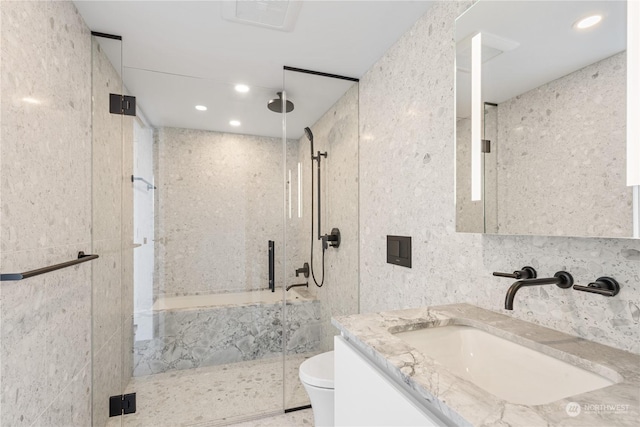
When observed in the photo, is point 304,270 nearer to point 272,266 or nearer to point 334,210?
point 272,266

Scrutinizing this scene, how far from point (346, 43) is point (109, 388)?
2497mm

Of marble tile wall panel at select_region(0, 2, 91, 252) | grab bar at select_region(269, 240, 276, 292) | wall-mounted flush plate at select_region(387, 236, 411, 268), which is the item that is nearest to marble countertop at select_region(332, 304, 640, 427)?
wall-mounted flush plate at select_region(387, 236, 411, 268)

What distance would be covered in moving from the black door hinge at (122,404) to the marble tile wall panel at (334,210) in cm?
125

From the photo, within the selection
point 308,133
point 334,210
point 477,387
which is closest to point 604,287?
point 477,387

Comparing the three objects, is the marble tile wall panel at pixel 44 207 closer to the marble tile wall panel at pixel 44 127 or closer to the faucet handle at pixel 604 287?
the marble tile wall panel at pixel 44 127

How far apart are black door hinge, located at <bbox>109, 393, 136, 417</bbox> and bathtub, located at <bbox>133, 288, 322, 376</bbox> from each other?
21 centimetres

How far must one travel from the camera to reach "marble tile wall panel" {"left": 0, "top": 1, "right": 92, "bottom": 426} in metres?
1.04

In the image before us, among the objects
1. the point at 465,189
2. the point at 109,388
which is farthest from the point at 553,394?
the point at 109,388

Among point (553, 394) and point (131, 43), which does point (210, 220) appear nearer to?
point (131, 43)

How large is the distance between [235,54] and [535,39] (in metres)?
1.61

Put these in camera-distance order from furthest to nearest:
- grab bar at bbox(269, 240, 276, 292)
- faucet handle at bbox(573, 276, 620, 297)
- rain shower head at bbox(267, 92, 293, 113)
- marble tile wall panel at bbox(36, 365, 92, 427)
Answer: grab bar at bbox(269, 240, 276, 292)
rain shower head at bbox(267, 92, 293, 113)
marble tile wall panel at bbox(36, 365, 92, 427)
faucet handle at bbox(573, 276, 620, 297)

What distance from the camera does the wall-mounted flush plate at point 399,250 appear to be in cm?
168

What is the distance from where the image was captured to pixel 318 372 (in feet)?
5.26

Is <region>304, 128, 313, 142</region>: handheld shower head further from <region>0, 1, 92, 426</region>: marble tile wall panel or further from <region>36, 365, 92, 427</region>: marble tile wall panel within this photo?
<region>36, 365, 92, 427</region>: marble tile wall panel
